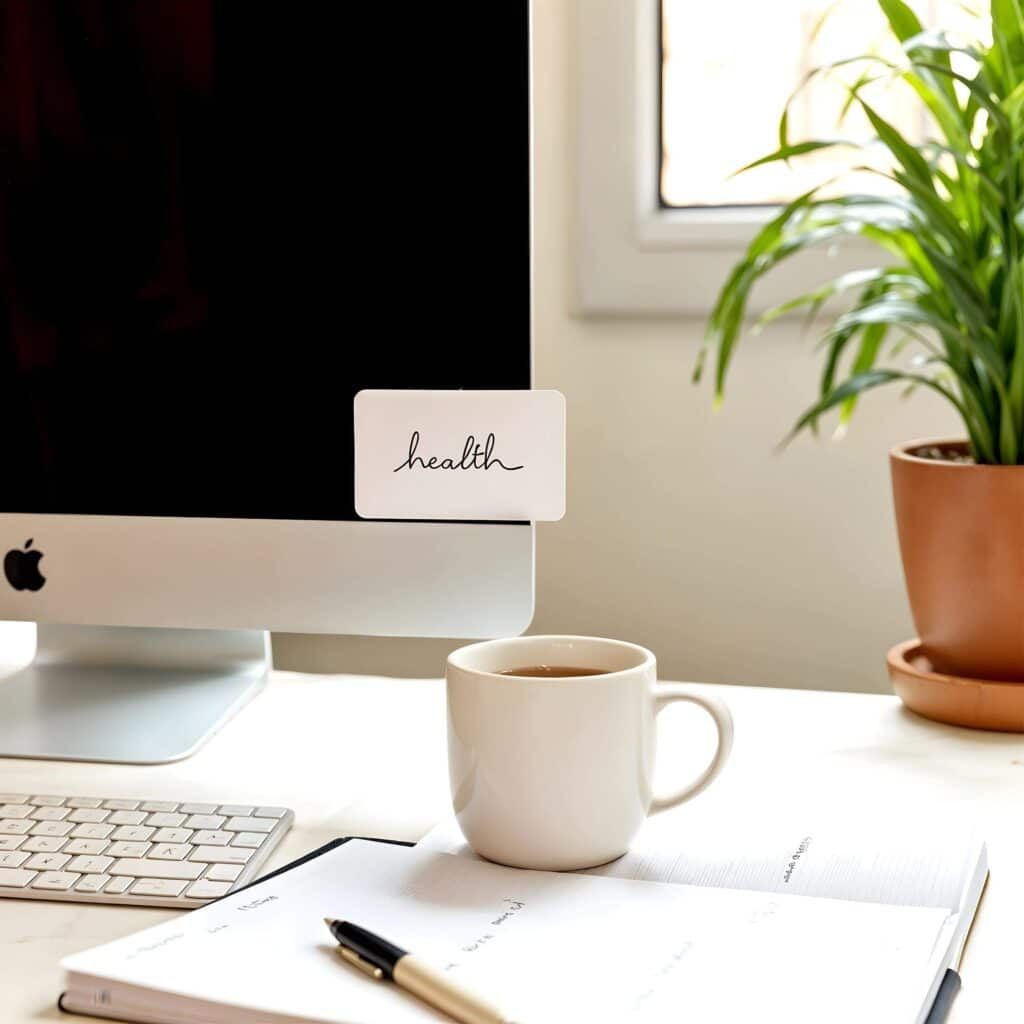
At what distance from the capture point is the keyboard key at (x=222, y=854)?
22.3 inches

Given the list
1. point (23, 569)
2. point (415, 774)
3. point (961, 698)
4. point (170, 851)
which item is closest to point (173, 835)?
point (170, 851)

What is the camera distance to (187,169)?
2.44 ft

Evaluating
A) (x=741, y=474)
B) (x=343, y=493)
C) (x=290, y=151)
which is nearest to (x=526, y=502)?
(x=343, y=493)

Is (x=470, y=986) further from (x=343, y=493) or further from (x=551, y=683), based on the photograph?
(x=343, y=493)

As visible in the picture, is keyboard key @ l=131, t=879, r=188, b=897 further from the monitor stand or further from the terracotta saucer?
the terracotta saucer

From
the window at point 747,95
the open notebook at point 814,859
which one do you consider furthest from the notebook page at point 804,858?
the window at point 747,95

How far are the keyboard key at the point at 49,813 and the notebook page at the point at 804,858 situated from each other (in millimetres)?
174

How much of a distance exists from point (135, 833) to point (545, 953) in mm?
227

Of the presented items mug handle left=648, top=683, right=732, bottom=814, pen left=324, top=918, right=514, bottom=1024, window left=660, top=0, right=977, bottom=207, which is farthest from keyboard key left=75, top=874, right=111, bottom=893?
window left=660, top=0, right=977, bottom=207

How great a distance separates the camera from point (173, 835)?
59 centimetres

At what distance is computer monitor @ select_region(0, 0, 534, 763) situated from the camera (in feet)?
2.34

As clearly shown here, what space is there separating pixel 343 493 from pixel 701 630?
2.11 ft

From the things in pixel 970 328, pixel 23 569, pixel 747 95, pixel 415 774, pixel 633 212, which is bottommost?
pixel 415 774

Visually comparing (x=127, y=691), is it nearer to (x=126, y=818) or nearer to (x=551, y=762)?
(x=126, y=818)
